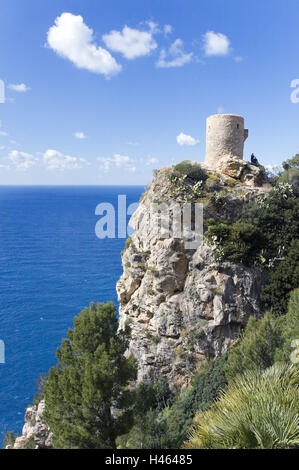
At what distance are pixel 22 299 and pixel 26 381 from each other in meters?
18.5

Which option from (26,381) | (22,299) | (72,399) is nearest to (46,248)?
(22,299)

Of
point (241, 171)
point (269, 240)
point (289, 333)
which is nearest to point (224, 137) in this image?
point (241, 171)

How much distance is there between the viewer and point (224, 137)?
25344 millimetres

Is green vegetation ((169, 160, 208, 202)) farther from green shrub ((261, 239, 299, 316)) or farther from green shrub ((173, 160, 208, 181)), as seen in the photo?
green shrub ((261, 239, 299, 316))

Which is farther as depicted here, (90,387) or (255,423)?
(90,387)

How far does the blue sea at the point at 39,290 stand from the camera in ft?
105

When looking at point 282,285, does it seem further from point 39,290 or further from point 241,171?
point 39,290

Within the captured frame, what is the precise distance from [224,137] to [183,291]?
12.8 metres

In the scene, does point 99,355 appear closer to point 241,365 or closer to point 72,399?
point 72,399

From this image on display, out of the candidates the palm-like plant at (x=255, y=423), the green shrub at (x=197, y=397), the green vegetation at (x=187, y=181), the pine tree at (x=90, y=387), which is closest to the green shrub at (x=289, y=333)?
the green shrub at (x=197, y=397)

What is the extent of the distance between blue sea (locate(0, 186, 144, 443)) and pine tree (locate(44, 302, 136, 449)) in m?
19.9

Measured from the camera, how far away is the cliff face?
19.4 meters

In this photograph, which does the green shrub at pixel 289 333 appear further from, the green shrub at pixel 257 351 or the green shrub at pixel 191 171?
the green shrub at pixel 191 171

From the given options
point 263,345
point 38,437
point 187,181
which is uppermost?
point 187,181
